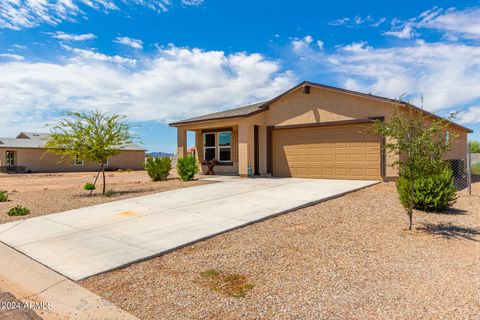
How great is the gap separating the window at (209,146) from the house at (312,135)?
1.20 metres

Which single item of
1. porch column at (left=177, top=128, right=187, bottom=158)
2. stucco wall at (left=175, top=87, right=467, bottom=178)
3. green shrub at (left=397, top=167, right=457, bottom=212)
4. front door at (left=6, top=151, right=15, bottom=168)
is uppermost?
stucco wall at (left=175, top=87, right=467, bottom=178)

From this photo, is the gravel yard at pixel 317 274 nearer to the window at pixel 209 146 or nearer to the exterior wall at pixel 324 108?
the exterior wall at pixel 324 108

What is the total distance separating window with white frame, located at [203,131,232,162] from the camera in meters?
21.0

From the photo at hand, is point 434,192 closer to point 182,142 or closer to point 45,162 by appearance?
point 182,142

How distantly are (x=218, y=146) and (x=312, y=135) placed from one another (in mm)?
6786

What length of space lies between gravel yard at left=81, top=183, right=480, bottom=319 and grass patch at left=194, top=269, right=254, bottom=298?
3cm

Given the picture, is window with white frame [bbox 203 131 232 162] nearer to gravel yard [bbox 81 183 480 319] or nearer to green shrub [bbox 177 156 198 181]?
green shrub [bbox 177 156 198 181]

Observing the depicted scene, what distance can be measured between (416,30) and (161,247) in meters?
13.0

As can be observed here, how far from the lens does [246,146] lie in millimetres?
17641

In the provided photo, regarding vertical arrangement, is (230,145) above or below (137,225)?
above

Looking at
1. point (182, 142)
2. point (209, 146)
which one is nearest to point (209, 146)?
point (209, 146)

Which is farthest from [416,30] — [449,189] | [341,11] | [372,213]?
[372,213]

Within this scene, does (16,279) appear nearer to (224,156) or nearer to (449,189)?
(449,189)

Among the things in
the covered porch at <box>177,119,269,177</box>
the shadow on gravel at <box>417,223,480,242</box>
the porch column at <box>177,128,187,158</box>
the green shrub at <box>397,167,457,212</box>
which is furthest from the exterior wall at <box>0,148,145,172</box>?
the shadow on gravel at <box>417,223,480,242</box>
